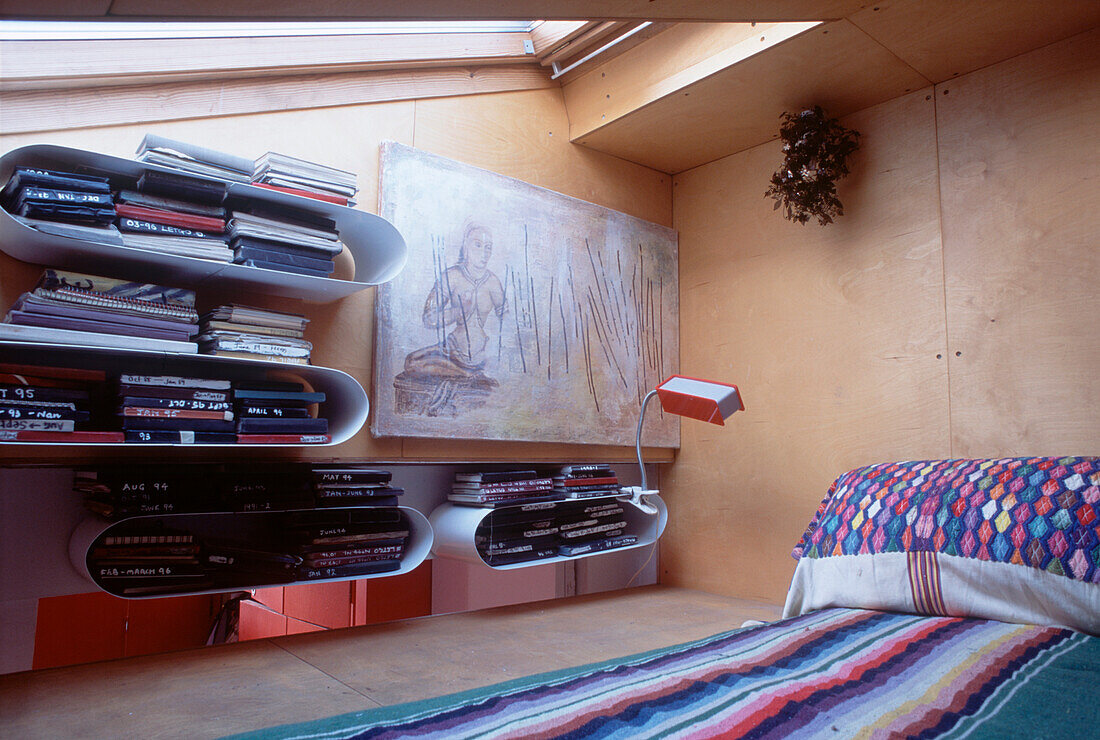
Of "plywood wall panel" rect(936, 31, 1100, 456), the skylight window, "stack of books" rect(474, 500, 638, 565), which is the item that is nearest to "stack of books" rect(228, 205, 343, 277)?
the skylight window

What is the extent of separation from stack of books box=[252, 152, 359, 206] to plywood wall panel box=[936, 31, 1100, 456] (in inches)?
83.1

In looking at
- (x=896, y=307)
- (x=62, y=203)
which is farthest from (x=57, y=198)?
(x=896, y=307)

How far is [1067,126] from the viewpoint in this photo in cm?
233

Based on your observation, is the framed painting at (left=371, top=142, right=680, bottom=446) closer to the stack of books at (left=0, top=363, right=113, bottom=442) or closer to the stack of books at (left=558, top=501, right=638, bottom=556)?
the stack of books at (left=558, top=501, right=638, bottom=556)

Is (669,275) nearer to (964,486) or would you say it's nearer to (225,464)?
(964,486)

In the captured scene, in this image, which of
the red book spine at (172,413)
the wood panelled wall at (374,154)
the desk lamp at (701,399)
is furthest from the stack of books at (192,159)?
the desk lamp at (701,399)

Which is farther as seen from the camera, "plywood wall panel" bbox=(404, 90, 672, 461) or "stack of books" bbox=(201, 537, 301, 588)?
"plywood wall panel" bbox=(404, 90, 672, 461)

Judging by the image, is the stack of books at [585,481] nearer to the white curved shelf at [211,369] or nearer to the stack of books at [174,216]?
the white curved shelf at [211,369]

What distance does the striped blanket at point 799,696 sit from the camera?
1057 mm

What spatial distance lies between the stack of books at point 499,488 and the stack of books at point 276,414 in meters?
0.68

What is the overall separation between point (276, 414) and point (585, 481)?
1.31 m

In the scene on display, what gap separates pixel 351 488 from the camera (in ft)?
7.46

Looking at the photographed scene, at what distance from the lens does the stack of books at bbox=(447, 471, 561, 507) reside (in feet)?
8.60

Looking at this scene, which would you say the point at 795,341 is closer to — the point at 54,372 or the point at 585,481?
the point at 585,481
